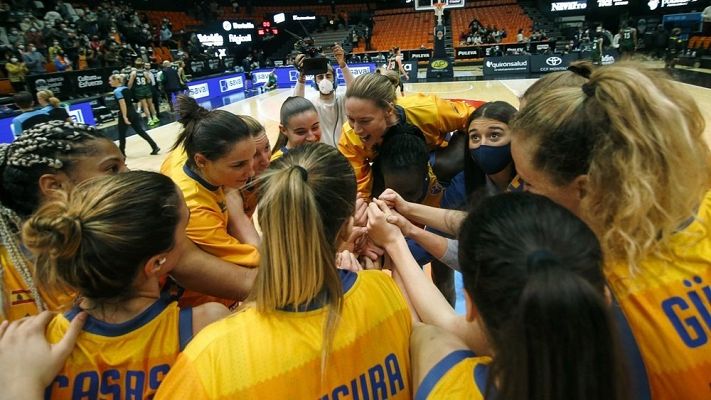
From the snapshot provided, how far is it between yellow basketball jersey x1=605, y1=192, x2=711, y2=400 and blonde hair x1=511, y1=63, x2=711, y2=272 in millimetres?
42

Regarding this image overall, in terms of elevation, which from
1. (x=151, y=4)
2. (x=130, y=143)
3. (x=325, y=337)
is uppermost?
(x=151, y=4)

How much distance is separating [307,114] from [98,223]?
2001mm

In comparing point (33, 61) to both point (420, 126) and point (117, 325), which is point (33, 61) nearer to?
point (420, 126)

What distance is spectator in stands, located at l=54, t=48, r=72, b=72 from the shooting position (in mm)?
12258

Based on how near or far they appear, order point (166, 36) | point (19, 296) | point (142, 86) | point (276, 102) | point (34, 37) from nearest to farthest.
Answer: point (19, 296) < point (142, 86) < point (34, 37) < point (276, 102) < point (166, 36)

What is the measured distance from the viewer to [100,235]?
42.4 inches

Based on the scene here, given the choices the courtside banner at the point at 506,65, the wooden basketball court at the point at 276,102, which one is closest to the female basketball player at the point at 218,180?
the wooden basketball court at the point at 276,102

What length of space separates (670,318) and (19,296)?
1811 mm

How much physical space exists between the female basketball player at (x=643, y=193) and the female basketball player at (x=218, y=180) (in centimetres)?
117

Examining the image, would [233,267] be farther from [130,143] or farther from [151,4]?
[151,4]

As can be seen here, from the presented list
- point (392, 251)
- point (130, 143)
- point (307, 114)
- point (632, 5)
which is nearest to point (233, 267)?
point (392, 251)

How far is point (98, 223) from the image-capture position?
42.8 inches

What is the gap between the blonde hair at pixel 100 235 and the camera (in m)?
1.07

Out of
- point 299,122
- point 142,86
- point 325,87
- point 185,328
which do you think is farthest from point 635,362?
point 142,86
